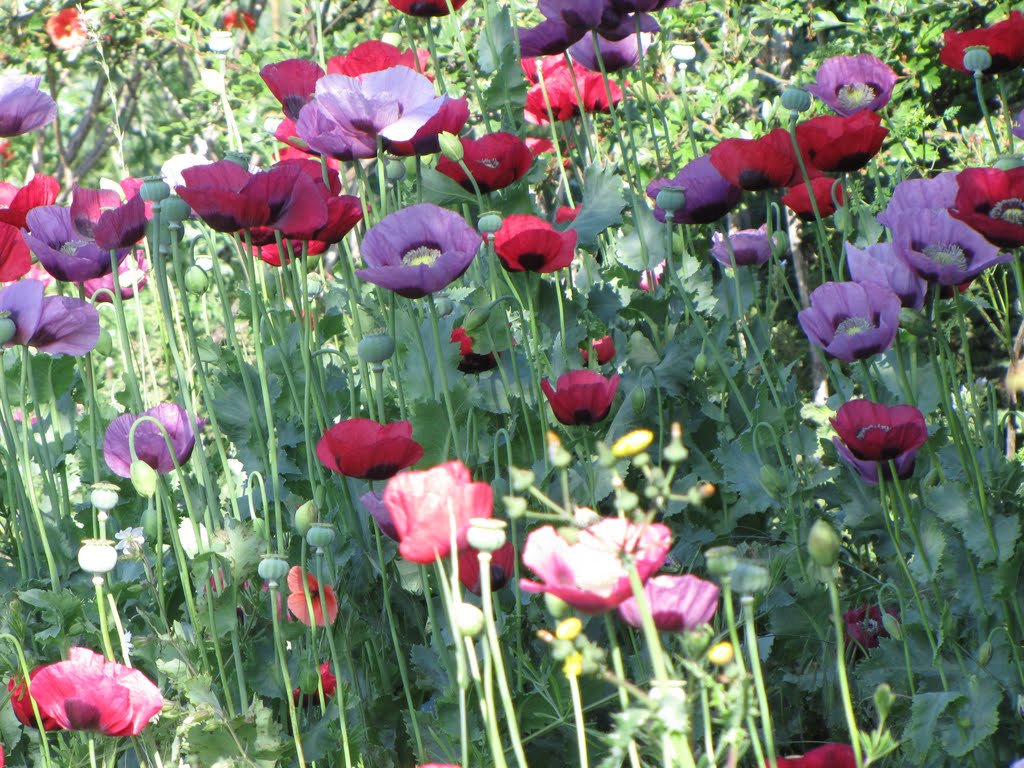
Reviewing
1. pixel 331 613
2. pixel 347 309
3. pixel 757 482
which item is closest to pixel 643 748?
pixel 331 613

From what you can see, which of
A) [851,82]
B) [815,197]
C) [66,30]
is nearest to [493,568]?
[815,197]

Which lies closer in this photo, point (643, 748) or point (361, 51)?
point (643, 748)

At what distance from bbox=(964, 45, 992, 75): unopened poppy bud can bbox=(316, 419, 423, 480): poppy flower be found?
2.97 feet

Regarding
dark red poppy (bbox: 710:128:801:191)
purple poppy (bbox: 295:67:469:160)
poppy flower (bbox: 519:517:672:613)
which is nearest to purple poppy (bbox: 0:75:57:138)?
purple poppy (bbox: 295:67:469:160)

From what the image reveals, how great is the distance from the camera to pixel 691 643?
2.50 ft

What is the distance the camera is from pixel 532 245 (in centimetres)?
143

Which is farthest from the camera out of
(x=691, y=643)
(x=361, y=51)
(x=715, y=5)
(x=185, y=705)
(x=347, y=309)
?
(x=715, y=5)

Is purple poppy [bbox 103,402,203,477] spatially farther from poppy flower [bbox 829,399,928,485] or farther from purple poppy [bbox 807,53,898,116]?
purple poppy [bbox 807,53,898,116]

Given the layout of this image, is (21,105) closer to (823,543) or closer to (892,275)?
(892,275)

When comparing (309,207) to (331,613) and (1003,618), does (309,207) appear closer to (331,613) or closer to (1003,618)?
(331,613)

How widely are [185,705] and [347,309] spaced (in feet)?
2.70

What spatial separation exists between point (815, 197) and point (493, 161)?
457 millimetres

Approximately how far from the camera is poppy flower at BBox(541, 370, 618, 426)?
1.34 metres

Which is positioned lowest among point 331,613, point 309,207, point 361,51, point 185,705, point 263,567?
point 185,705
